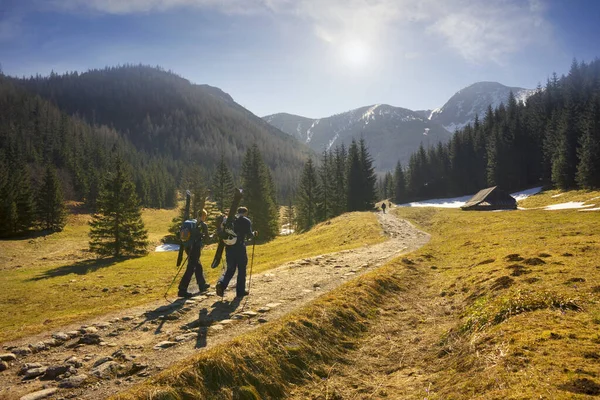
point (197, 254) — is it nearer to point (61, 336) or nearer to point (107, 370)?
point (61, 336)

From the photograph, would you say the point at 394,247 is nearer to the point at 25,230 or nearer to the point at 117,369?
the point at 117,369

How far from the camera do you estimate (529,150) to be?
95438mm

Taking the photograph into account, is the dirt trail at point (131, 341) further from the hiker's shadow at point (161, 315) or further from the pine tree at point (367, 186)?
the pine tree at point (367, 186)

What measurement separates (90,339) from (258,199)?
46659 mm

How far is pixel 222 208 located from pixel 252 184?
33.4 ft

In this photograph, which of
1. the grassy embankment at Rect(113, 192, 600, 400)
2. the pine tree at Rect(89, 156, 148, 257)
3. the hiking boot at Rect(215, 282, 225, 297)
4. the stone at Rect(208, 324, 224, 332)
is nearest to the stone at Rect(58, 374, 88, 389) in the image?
the grassy embankment at Rect(113, 192, 600, 400)

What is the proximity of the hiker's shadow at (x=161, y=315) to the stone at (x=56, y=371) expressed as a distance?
2.04m

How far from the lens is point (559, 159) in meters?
72.8

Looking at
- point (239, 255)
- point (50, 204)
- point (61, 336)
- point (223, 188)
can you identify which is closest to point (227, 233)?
point (239, 255)

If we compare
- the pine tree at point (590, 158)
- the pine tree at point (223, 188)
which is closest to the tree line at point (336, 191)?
the pine tree at point (223, 188)

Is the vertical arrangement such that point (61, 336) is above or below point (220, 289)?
above

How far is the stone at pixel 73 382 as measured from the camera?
5219 millimetres

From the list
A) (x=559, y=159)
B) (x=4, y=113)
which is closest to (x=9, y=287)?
(x=559, y=159)

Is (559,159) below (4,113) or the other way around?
below
